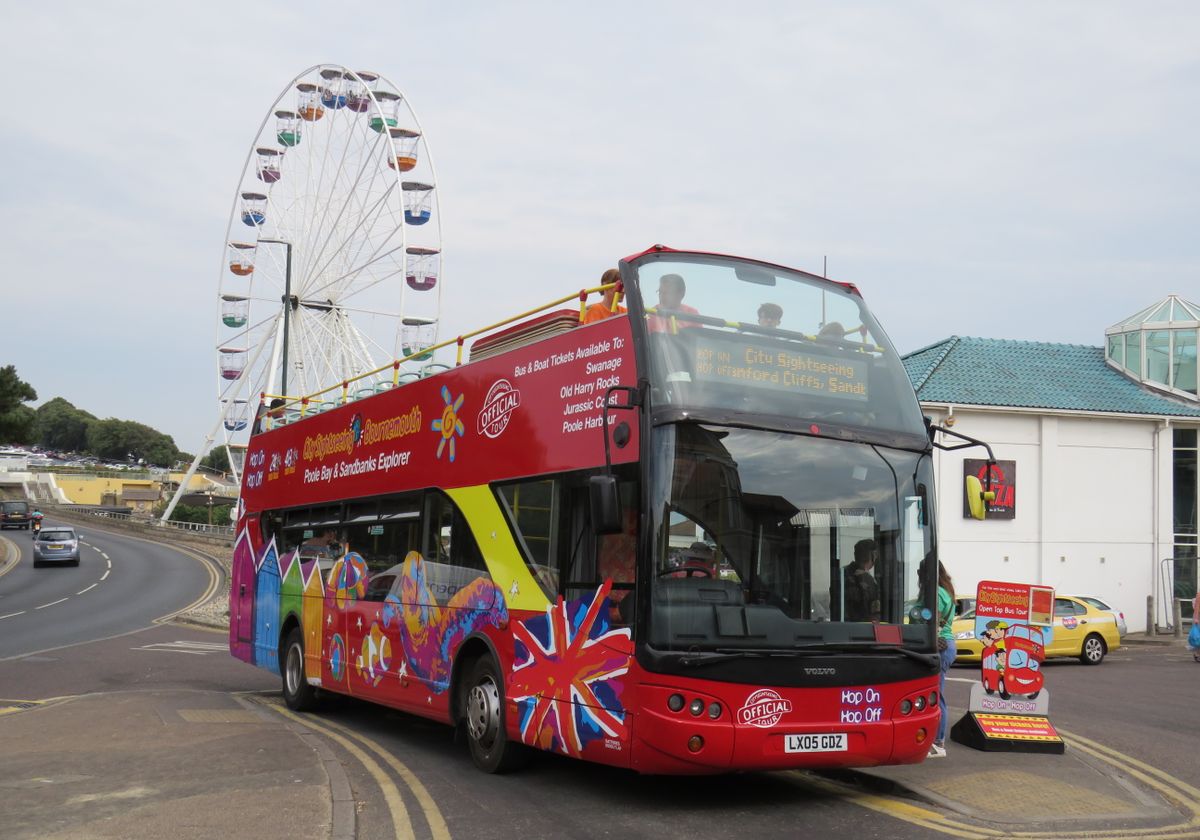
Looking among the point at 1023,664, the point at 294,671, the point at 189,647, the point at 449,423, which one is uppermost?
the point at 449,423

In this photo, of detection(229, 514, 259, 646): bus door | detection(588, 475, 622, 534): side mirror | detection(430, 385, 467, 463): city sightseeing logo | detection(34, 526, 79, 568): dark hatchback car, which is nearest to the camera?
detection(588, 475, 622, 534): side mirror

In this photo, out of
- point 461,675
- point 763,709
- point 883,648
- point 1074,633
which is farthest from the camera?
point 1074,633

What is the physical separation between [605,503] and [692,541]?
655 millimetres

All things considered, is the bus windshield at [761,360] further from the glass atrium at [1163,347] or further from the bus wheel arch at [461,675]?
the glass atrium at [1163,347]

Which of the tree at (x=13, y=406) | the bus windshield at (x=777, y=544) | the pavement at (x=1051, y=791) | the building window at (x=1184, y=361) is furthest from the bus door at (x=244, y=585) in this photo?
the tree at (x=13, y=406)

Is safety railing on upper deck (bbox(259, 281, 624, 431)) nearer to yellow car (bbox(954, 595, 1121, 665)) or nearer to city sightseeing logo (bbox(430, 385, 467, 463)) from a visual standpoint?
city sightseeing logo (bbox(430, 385, 467, 463))

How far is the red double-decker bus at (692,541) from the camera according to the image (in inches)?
292

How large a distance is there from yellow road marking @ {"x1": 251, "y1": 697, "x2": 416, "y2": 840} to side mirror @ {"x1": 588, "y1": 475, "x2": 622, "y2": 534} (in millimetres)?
2072

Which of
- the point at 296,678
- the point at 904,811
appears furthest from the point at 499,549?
the point at 296,678

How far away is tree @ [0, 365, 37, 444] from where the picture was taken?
4784cm

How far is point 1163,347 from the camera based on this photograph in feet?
118

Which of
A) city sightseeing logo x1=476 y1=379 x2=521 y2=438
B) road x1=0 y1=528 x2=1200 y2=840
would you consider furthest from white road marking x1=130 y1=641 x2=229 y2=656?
city sightseeing logo x1=476 y1=379 x2=521 y2=438

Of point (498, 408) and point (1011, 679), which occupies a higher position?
point (498, 408)

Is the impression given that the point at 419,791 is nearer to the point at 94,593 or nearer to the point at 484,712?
the point at 484,712
